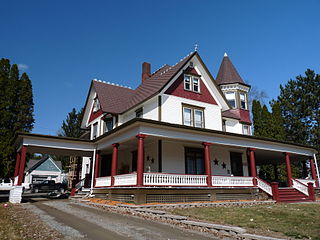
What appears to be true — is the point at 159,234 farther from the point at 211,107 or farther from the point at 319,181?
the point at 319,181

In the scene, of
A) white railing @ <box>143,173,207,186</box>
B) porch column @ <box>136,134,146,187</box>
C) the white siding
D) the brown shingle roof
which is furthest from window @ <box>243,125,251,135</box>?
porch column @ <box>136,134,146,187</box>

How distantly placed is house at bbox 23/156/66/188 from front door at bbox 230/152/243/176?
147 ft

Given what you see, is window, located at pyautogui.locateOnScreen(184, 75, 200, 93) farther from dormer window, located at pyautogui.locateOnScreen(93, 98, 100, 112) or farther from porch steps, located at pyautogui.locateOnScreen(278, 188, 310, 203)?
porch steps, located at pyautogui.locateOnScreen(278, 188, 310, 203)

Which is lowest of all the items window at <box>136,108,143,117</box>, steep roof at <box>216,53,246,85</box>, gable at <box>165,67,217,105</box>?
window at <box>136,108,143,117</box>

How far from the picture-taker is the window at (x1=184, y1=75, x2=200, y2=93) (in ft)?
69.7

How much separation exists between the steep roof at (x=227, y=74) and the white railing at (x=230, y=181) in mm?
11669

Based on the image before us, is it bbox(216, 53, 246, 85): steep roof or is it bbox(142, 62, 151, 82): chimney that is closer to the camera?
bbox(216, 53, 246, 85): steep roof

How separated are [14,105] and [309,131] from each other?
40814 mm

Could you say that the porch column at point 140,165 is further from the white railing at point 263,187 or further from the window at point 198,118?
the white railing at point 263,187

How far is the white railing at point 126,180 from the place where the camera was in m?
14.5

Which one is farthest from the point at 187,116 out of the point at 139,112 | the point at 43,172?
the point at 43,172

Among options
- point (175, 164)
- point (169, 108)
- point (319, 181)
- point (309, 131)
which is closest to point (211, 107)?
point (169, 108)

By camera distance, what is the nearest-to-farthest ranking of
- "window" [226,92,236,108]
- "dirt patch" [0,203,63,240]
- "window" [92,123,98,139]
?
1. "dirt patch" [0,203,63,240]
2. "window" [92,123,98,139]
3. "window" [226,92,236,108]

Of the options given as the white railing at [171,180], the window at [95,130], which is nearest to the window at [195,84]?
the white railing at [171,180]
